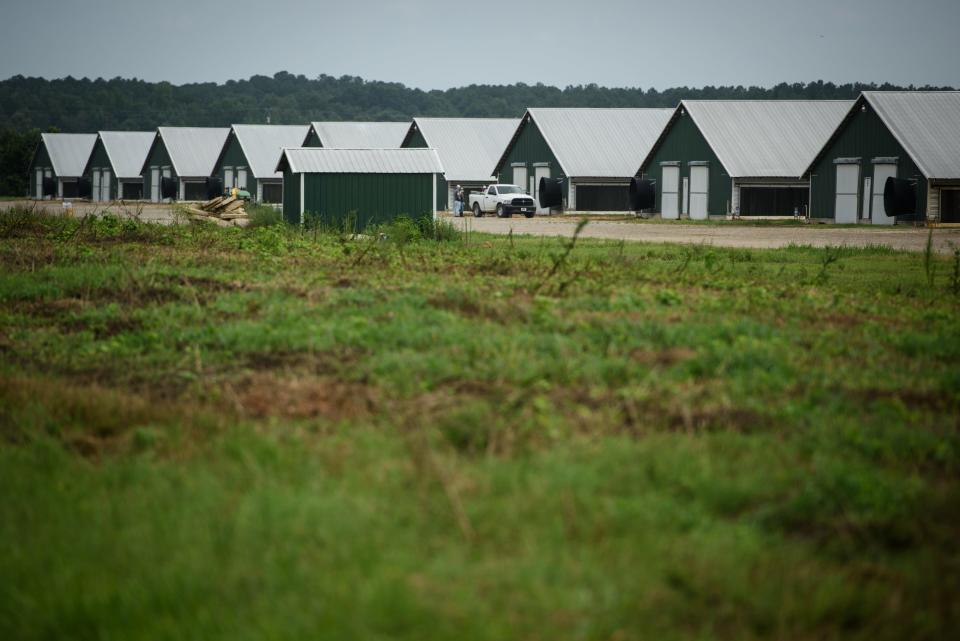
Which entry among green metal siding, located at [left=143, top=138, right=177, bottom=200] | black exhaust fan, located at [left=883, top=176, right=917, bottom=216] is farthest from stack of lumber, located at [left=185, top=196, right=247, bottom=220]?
green metal siding, located at [left=143, top=138, right=177, bottom=200]

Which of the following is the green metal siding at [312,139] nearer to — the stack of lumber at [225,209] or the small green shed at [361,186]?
the stack of lumber at [225,209]

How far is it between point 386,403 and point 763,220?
1865 inches

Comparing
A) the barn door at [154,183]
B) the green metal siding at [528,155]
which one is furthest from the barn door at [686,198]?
the barn door at [154,183]

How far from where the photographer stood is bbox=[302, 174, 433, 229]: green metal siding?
34.2 meters

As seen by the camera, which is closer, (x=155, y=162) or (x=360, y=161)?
(x=360, y=161)

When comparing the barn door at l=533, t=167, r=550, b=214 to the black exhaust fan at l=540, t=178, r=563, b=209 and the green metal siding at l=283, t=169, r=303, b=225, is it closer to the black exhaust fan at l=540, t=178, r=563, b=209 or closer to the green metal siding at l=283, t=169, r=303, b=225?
the black exhaust fan at l=540, t=178, r=563, b=209

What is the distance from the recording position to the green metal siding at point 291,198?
34.2m

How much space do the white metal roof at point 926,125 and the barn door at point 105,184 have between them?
230ft

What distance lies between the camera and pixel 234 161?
286ft

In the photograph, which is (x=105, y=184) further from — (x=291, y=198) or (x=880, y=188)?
(x=880, y=188)

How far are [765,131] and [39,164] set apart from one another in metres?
72.3

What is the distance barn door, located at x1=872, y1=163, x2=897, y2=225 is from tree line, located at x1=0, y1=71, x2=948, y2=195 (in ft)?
330

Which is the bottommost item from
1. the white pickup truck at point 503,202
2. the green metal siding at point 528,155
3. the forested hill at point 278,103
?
the white pickup truck at point 503,202

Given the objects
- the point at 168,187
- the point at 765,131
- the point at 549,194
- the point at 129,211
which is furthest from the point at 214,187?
the point at 765,131
